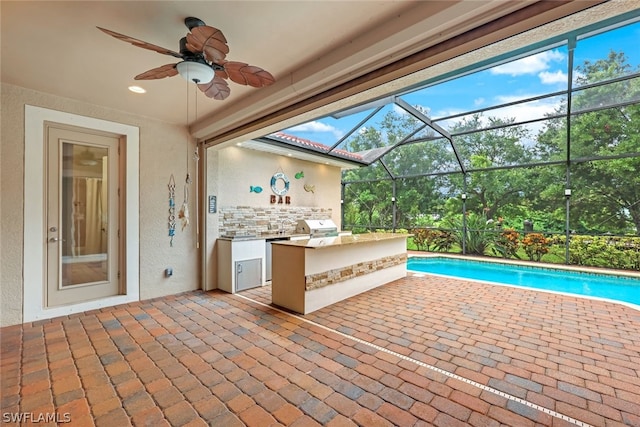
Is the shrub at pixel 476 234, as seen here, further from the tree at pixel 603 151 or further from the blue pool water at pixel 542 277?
the tree at pixel 603 151


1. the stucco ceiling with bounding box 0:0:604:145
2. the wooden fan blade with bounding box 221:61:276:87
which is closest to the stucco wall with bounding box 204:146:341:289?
the stucco ceiling with bounding box 0:0:604:145

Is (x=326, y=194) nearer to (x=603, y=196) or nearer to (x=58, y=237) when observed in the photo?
(x=58, y=237)

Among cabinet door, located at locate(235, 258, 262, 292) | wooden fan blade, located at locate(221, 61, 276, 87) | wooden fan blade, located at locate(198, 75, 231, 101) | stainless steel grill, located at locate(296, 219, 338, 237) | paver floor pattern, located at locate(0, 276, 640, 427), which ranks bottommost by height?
paver floor pattern, located at locate(0, 276, 640, 427)

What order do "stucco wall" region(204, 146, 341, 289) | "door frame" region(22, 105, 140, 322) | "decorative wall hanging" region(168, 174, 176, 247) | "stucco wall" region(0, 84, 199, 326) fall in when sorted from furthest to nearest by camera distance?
"stucco wall" region(204, 146, 341, 289) < "decorative wall hanging" region(168, 174, 176, 247) < "door frame" region(22, 105, 140, 322) < "stucco wall" region(0, 84, 199, 326)

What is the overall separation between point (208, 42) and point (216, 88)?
612 mm

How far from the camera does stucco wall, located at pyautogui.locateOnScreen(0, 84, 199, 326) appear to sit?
123 inches

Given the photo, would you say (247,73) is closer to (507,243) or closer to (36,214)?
(36,214)

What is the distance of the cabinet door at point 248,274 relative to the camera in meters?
4.60

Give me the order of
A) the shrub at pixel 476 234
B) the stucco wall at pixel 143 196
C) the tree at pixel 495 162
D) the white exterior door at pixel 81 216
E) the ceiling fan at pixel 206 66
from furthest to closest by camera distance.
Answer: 1. the tree at pixel 495 162
2. the shrub at pixel 476 234
3. the white exterior door at pixel 81 216
4. the stucco wall at pixel 143 196
5. the ceiling fan at pixel 206 66

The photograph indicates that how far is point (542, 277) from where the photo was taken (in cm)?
628

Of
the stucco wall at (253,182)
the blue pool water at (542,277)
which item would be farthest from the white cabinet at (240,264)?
the blue pool water at (542,277)

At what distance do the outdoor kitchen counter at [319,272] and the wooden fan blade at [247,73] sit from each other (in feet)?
6.65

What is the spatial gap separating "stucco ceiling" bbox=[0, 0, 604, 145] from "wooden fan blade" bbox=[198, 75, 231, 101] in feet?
1.14

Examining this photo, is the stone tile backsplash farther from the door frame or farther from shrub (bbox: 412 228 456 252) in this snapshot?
shrub (bbox: 412 228 456 252)
